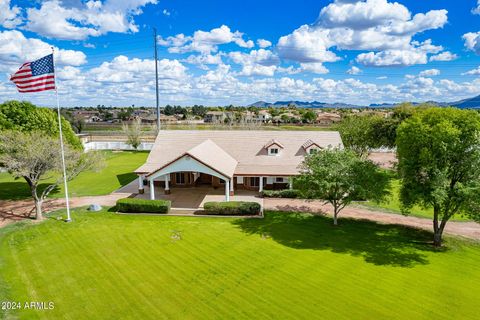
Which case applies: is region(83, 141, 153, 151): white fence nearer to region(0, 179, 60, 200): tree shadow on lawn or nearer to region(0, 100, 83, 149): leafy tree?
region(0, 179, 60, 200): tree shadow on lawn

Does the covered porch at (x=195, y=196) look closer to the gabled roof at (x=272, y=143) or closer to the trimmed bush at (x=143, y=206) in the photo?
the trimmed bush at (x=143, y=206)

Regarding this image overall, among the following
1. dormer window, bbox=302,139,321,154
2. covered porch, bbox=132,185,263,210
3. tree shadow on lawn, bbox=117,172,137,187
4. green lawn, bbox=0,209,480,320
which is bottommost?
green lawn, bbox=0,209,480,320

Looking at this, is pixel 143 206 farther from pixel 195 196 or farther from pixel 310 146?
pixel 310 146

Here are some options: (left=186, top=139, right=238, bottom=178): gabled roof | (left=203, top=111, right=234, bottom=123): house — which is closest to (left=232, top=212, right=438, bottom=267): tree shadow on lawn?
(left=186, top=139, right=238, bottom=178): gabled roof

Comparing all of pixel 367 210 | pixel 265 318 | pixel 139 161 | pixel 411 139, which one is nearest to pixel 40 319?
pixel 265 318

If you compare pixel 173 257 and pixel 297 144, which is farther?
pixel 297 144

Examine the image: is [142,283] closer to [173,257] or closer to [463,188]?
Answer: [173,257]
